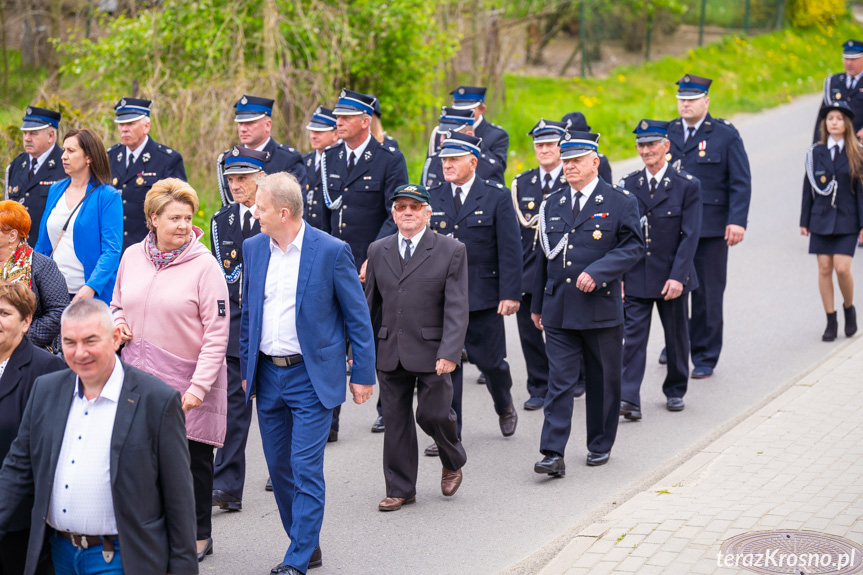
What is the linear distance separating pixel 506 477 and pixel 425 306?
1354 millimetres

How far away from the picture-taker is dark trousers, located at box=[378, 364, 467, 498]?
6.82 metres

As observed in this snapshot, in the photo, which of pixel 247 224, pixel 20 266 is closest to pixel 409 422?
pixel 247 224

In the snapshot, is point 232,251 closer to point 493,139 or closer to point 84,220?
point 84,220

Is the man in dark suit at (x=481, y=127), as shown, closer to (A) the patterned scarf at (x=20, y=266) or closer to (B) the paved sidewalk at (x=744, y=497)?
(B) the paved sidewalk at (x=744, y=497)

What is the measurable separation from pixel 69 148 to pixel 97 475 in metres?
4.09

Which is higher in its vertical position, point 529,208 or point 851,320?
point 529,208

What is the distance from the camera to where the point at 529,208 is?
9.35 metres

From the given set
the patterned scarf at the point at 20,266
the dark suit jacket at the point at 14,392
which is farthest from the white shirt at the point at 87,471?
the patterned scarf at the point at 20,266

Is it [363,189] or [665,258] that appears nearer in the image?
[665,258]

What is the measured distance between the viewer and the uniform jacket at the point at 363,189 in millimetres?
9117

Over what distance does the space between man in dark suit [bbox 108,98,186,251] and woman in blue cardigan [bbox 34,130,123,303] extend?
1.49m

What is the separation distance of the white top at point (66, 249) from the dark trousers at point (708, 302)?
17.0ft

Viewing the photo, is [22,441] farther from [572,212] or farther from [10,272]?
[572,212]

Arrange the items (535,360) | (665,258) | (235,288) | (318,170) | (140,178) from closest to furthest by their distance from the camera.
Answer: (235,288)
(665,258)
(535,360)
(140,178)
(318,170)
